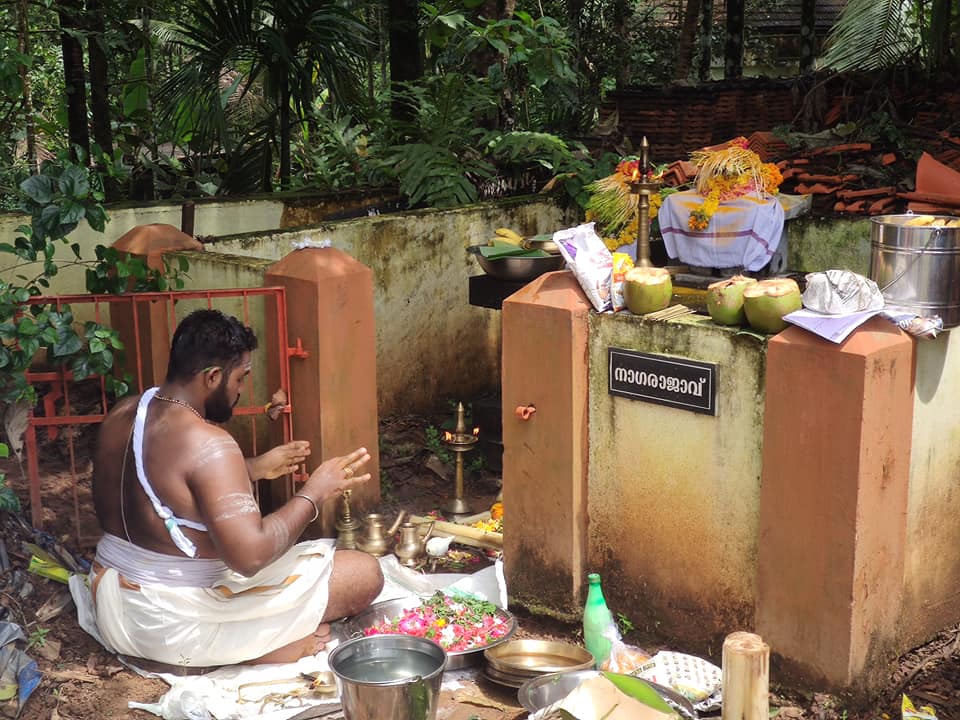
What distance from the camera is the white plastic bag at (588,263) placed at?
16.5ft

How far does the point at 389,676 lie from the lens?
4.43 metres

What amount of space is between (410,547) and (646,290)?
6.90 ft

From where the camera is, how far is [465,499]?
23.3 ft

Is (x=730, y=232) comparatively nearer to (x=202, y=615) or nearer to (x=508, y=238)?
(x=508, y=238)

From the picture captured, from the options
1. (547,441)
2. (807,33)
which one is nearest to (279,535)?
(547,441)

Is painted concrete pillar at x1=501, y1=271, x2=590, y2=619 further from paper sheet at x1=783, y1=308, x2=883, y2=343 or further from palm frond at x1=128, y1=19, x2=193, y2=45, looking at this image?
palm frond at x1=128, y1=19, x2=193, y2=45

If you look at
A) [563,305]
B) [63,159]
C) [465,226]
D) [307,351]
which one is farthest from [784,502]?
[465,226]

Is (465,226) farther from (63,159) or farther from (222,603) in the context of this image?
(222,603)

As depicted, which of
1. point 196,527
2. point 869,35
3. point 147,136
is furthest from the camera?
point 147,136

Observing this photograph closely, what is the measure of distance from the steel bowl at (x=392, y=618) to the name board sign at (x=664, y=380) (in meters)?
1.18

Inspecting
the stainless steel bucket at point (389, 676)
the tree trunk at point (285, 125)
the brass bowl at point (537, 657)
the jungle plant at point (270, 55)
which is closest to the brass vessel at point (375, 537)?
the brass bowl at point (537, 657)

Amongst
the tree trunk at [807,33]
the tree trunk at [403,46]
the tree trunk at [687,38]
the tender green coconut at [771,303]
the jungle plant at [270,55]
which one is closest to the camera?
the tender green coconut at [771,303]

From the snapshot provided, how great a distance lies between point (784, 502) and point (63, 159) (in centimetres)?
383

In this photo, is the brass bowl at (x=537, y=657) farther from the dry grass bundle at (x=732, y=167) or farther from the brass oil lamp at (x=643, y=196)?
the dry grass bundle at (x=732, y=167)
